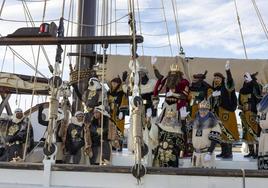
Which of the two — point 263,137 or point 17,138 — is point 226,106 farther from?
point 17,138

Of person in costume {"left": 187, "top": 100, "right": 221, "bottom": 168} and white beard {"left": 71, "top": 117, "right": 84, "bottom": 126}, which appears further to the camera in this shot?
white beard {"left": 71, "top": 117, "right": 84, "bottom": 126}

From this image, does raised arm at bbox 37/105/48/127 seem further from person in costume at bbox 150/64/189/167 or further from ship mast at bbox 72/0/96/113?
person in costume at bbox 150/64/189/167

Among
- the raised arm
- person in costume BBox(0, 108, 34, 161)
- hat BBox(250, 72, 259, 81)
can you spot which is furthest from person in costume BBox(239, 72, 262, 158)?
person in costume BBox(0, 108, 34, 161)

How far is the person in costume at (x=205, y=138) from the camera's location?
503 centimetres

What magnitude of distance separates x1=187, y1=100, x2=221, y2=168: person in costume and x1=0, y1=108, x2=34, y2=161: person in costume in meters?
2.18

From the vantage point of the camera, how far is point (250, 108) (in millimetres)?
6121

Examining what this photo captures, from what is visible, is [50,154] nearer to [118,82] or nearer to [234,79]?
[118,82]

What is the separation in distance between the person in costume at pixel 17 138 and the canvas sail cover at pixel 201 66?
1331 millimetres

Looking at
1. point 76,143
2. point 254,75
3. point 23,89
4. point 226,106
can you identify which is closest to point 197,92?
point 226,106

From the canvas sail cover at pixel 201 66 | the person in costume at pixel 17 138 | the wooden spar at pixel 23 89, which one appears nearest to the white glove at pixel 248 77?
the canvas sail cover at pixel 201 66

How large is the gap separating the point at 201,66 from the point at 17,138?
274 centimetres

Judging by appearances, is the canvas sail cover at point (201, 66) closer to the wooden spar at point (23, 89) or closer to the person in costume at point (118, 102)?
the person in costume at point (118, 102)

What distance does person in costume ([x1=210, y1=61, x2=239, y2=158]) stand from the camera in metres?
6.14

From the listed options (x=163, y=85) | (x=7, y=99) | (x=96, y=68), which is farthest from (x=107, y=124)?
(x=7, y=99)
